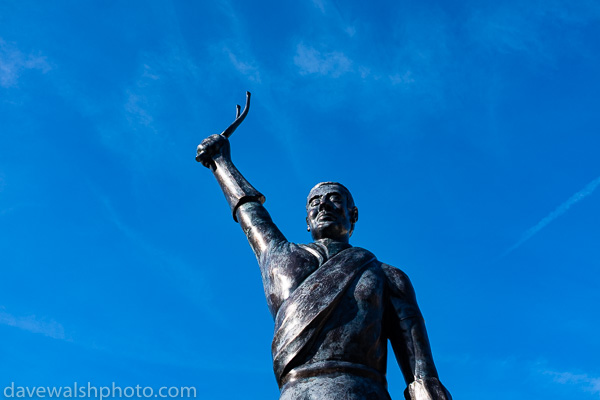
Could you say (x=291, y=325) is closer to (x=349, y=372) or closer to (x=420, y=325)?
(x=349, y=372)

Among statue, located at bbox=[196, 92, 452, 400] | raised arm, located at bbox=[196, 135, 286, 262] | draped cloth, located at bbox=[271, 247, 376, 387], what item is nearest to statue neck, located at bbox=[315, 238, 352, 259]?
statue, located at bbox=[196, 92, 452, 400]

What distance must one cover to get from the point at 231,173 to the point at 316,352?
290 centimetres

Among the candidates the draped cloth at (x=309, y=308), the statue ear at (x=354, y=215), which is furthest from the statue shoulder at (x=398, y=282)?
the statue ear at (x=354, y=215)

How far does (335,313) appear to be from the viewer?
19.7ft

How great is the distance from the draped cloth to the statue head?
647mm

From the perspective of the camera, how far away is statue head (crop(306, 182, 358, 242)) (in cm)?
719

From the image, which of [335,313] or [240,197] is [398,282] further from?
[240,197]

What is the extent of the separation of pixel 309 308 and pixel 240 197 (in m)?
2.10

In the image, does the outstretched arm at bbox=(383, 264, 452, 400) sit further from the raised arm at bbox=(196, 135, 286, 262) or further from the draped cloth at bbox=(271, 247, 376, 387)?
the raised arm at bbox=(196, 135, 286, 262)

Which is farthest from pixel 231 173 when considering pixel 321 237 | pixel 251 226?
pixel 321 237

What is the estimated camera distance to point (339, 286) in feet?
20.2

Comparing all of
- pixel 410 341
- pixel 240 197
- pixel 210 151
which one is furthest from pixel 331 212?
pixel 210 151

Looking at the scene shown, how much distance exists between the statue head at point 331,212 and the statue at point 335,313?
11 millimetres

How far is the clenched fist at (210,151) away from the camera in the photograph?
828 cm
